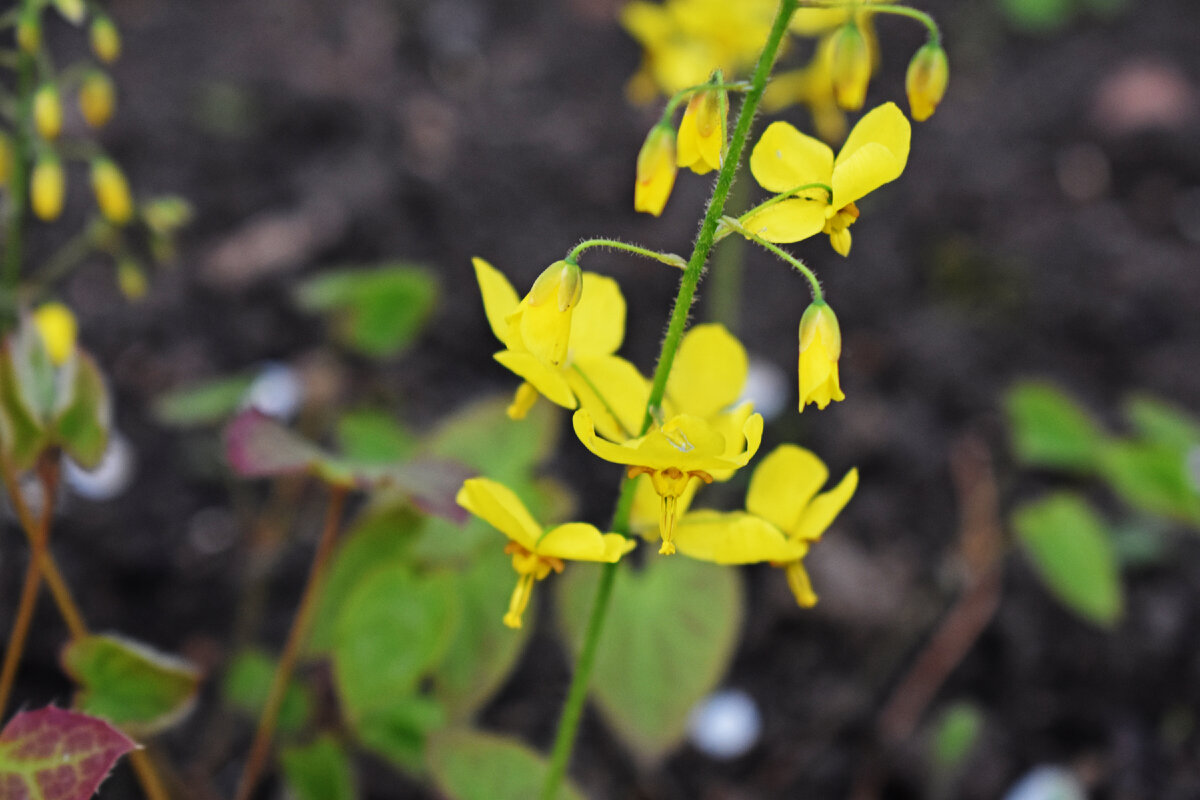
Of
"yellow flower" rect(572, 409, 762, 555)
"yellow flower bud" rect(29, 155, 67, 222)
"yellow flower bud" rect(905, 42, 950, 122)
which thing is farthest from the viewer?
"yellow flower bud" rect(29, 155, 67, 222)

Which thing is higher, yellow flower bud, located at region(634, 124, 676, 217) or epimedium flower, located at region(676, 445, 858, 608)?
yellow flower bud, located at region(634, 124, 676, 217)

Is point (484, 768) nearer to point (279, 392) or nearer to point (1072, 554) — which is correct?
point (1072, 554)

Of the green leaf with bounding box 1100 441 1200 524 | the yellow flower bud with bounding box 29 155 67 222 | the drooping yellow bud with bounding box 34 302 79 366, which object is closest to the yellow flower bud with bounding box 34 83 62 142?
the yellow flower bud with bounding box 29 155 67 222

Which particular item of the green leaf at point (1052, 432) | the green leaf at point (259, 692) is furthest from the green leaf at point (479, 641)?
the green leaf at point (1052, 432)

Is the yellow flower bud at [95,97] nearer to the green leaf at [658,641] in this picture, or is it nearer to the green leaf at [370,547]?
the green leaf at [370,547]

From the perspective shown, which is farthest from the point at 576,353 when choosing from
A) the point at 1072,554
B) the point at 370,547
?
the point at 1072,554

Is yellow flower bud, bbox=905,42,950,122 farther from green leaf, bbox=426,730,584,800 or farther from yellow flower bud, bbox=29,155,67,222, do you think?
yellow flower bud, bbox=29,155,67,222
